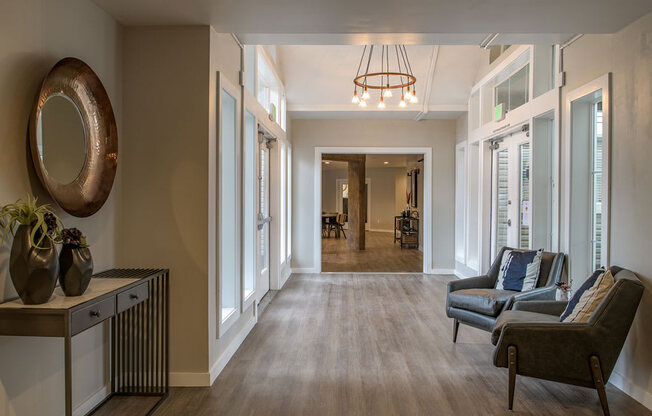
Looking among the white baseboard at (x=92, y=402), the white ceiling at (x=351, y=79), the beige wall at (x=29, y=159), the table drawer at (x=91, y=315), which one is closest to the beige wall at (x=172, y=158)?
the beige wall at (x=29, y=159)

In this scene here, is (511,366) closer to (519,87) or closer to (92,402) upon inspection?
(92,402)

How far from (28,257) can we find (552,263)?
147 inches

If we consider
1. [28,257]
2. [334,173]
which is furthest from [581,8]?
[334,173]

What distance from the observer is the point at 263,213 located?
554 centimetres

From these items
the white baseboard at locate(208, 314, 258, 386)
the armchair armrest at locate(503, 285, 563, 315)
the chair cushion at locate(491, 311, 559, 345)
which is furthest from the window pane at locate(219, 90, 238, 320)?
the armchair armrest at locate(503, 285, 563, 315)

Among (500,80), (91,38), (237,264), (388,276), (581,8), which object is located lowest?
(388,276)

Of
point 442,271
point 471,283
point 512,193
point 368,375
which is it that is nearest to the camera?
point 368,375

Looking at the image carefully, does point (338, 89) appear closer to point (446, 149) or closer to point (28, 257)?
point (446, 149)

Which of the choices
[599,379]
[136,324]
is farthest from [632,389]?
[136,324]

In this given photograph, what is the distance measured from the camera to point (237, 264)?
12.2 feet

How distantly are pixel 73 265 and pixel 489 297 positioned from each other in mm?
3029

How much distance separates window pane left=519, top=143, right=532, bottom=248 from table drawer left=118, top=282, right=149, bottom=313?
13.0 feet

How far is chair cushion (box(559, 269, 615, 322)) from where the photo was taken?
266cm

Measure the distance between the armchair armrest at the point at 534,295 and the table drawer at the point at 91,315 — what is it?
2817 millimetres
